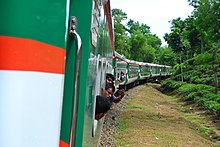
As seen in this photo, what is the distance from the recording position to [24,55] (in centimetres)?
89

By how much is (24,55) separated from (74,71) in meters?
0.30

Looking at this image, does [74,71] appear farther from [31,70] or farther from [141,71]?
[141,71]

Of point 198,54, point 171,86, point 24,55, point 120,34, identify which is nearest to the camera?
point 24,55

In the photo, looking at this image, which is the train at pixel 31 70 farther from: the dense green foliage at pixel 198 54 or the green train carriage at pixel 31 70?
the dense green foliage at pixel 198 54

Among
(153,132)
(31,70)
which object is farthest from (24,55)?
(153,132)

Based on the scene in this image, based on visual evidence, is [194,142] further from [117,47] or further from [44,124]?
[117,47]

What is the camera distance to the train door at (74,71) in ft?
3.57

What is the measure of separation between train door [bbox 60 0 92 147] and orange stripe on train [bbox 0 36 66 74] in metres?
0.15

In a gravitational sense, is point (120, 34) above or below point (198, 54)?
above

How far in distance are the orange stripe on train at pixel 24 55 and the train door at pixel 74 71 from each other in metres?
0.15

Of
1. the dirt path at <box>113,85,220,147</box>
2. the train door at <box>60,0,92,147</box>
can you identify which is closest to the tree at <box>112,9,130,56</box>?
the dirt path at <box>113,85,220,147</box>

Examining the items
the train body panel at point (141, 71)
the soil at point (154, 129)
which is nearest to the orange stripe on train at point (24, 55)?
the soil at point (154, 129)

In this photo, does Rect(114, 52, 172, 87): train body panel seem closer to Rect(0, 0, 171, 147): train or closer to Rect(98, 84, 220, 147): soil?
Rect(98, 84, 220, 147): soil

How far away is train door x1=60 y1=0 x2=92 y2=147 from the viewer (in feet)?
3.57
